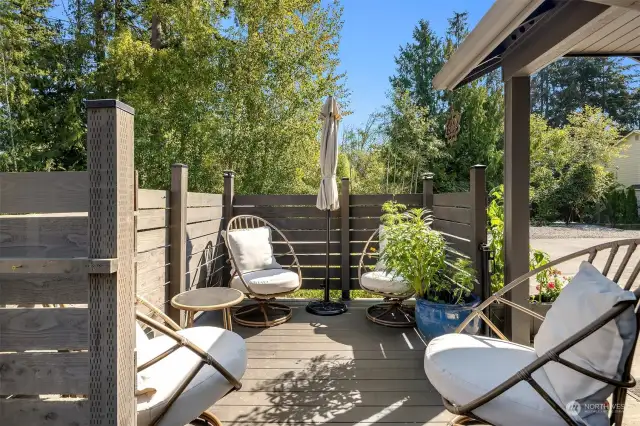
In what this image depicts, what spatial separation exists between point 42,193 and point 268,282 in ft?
7.57

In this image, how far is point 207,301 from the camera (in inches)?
91.2

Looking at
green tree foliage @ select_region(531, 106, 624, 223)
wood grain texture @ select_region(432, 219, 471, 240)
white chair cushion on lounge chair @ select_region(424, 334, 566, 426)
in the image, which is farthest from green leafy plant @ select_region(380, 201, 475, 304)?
green tree foliage @ select_region(531, 106, 624, 223)

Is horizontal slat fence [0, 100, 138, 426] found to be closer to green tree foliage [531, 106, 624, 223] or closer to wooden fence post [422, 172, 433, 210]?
wooden fence post [422, 172, 433, 210]

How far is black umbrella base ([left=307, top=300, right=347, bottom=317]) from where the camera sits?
364 cm

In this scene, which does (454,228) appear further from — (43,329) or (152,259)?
(43,329)

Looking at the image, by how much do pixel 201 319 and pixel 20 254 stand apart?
8.14ft

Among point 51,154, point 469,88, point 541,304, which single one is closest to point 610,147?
point 469,88

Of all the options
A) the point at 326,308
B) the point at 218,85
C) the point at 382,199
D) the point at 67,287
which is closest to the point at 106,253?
the point at 67,287

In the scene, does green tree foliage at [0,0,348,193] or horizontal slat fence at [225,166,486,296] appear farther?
green tree foliage at [0,0,348,193]

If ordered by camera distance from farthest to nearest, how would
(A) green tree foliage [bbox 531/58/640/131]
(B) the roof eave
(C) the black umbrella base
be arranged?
(A) green tree foliage [bbox 531/58/640/131], (C) the black umbrella base, (B) the roof eave

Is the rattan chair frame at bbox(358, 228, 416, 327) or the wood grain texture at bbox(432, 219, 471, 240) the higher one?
the wood grain texture at bbox(432, 219, 471, 240)

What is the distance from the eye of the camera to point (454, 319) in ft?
7.79

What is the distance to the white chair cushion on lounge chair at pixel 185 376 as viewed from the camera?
1285 millimetres

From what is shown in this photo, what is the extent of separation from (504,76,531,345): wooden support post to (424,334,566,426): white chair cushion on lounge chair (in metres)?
0.83
